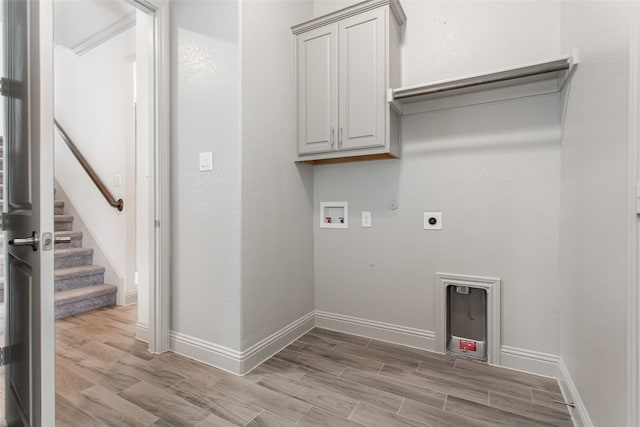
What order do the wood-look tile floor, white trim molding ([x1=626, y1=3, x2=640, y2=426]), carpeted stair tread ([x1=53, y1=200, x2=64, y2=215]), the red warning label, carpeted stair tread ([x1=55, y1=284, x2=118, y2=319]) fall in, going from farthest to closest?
carpeted stair tread ([x1=53, y1=200, x2=64, y2=215]) → carpeted stair tread ([x1=55, y1=284, x2=118, y2=319]) → the red warning label → the wood-look tile floor → white trim molding ([x1=626, y1=3, x2=640, y2=426])

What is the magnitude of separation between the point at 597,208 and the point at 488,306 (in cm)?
96

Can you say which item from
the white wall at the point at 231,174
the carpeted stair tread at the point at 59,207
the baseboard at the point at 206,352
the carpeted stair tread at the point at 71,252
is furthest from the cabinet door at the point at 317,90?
the carpeted stair tread at the point at 59,207

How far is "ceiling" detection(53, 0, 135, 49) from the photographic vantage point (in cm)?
304

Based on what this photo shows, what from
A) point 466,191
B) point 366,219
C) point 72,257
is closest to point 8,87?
point 366,219

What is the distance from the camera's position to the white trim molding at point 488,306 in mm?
1976

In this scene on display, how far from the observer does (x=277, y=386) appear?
178 cm

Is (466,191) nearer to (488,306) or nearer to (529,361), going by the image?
(488,306)

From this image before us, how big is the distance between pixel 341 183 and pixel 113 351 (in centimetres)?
208

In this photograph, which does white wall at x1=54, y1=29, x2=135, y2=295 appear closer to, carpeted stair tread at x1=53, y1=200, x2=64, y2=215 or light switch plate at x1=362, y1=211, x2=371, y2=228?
carpeted stair tread at x1=53, y1=200, x2=64, y2=215

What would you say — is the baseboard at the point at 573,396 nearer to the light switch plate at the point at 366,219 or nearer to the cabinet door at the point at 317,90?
the light switch plate at the point at 366,219

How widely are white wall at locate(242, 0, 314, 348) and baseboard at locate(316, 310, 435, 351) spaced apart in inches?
8.0

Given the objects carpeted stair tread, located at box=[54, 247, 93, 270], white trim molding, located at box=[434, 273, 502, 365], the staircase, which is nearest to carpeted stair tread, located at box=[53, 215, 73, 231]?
the staircase

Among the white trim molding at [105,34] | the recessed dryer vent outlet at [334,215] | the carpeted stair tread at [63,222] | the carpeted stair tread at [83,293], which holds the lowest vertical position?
the carpeted stair tread at [83,293]

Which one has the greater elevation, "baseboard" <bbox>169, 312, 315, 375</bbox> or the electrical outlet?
the electrical outlet
